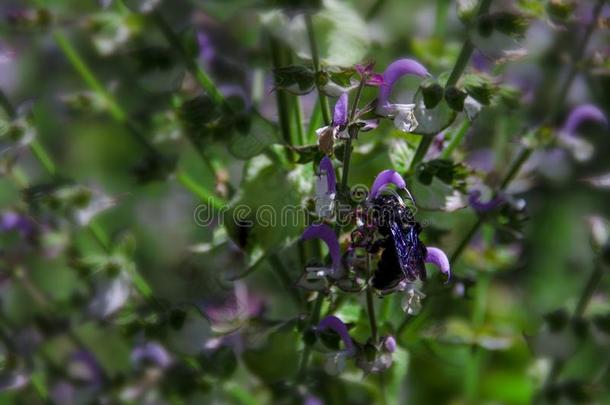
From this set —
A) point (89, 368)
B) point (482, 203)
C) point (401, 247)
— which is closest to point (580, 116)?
point (482, 203)

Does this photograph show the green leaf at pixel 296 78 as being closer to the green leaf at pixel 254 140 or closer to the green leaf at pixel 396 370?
the green leaf at pixel 254 140

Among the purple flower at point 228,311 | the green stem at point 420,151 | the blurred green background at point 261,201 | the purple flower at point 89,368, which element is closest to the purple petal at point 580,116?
the blurred green background at point 261,201

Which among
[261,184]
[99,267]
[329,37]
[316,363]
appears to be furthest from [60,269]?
[329,37]

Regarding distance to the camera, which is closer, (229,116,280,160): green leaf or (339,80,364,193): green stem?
(339,80,364,193): green stem

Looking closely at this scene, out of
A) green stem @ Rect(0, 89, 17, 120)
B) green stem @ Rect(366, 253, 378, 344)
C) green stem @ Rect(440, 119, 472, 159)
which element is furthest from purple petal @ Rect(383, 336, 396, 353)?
green stem @ Rect(0, 89, 17, 120)

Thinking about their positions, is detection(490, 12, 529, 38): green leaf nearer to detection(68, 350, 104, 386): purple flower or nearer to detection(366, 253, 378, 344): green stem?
detection(366, 253, 378, 344): green stem

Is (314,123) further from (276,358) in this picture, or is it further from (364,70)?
(276,358)
